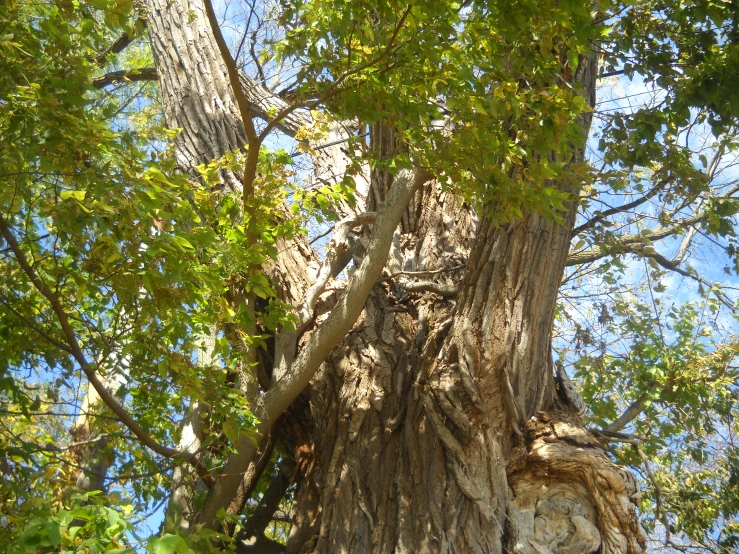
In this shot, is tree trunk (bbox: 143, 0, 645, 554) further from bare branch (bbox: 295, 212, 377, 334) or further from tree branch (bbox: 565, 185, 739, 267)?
tree branch (bbox: 565, 185, 739, 267)

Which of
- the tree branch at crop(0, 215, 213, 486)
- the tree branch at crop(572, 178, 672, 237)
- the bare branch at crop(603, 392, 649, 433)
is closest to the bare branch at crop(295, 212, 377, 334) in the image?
the tree branch at crop(0, 215, 213, 486)

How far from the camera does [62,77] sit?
301 cm

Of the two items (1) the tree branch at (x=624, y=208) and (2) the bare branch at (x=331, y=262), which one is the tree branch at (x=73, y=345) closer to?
(2) the bare branch at (x=331, y=262)

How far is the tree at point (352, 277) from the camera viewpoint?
10.2 ft

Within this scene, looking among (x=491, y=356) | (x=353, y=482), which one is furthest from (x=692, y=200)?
(x=353, y=482)

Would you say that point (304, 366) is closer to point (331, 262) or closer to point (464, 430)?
point (331, 262)

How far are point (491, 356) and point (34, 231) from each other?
2516 millimetres

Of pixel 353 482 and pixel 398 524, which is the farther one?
pixel 353 482

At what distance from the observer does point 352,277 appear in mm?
4336

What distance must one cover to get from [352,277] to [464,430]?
1.08 m

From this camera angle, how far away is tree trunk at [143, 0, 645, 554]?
3.82 m

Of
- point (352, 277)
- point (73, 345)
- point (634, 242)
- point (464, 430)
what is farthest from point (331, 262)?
point (634, 242)

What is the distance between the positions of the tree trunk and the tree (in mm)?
14

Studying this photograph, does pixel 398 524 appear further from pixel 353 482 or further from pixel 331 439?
pixel 331 439
